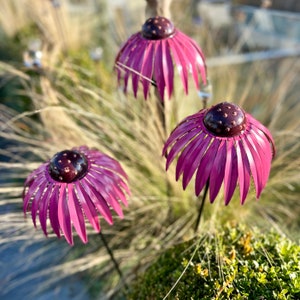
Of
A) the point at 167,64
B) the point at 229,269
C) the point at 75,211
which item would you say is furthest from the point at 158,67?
the point at 229,269

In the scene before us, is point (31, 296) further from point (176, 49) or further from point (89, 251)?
point (176, 49)

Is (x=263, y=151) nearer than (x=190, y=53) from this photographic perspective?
Yes

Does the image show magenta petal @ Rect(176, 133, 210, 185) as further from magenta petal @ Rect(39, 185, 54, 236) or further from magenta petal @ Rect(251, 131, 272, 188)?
magenta petal @ Rect(39, 185, 54, 236)

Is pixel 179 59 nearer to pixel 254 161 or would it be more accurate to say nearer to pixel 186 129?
pixel 186 129

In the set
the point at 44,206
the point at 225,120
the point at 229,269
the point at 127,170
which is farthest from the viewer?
the point at 127,170

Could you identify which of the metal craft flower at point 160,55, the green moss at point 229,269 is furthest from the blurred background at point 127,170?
the metal craft flower at point 160,55

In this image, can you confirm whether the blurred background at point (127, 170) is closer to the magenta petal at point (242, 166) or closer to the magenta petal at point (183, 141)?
the magenta petal at point (183, 141)
